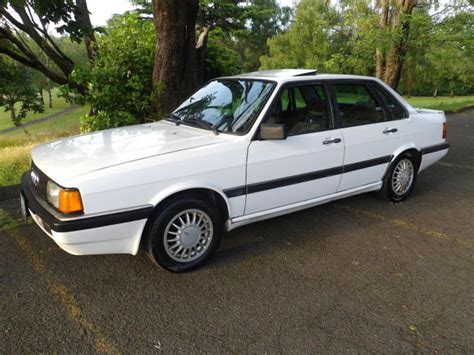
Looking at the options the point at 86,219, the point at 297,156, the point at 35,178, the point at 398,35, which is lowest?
the point at 86,219

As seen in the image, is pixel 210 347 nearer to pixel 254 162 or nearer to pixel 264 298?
pixel 264 298

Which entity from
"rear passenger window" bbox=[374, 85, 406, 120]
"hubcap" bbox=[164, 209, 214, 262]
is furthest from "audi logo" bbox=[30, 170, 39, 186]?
"rear passenger window" bbox=[374, 85, 406, 120]

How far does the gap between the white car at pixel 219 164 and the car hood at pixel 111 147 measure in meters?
0.01

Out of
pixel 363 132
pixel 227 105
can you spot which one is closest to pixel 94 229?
pixel 227 105

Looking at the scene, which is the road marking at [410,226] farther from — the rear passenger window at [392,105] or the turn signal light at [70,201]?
the turn signal light at [70,201]

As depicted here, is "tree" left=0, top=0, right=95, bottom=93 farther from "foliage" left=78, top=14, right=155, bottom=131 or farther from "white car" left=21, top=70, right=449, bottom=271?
"white car" left=21, top=70, right=449, bottom=271

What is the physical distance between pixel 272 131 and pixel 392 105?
202 centimetres

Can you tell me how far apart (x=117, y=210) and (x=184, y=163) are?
1.99 ft

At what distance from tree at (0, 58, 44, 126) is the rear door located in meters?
7.19

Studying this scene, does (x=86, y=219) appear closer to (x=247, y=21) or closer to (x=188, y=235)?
(x=188, y=235)

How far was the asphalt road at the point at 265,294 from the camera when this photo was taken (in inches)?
95.3

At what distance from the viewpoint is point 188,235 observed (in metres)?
3.13

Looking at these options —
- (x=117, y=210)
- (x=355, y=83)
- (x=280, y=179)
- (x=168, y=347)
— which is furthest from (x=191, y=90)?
(x=168, y=347)

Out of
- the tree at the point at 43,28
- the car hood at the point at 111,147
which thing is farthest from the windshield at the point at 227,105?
the tree at the point at 43,28
